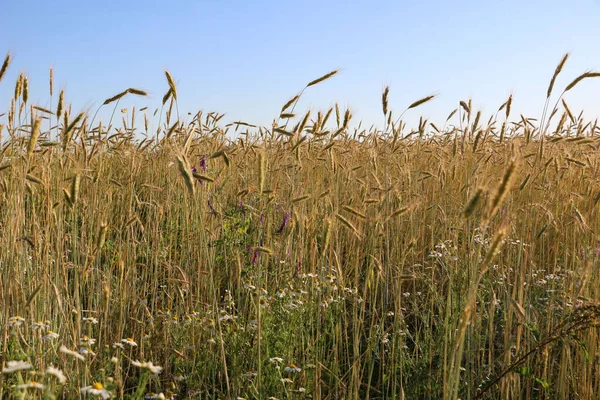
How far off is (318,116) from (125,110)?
2.41 meters

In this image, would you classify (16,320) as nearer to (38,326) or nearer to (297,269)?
(38,326)

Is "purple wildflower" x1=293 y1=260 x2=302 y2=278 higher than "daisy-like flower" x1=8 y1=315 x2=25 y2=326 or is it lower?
higher

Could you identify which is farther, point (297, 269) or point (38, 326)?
point (297, 269)

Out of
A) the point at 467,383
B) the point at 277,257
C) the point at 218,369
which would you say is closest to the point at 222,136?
the point at 277,257

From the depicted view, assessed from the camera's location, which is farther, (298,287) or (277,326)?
(298,287)

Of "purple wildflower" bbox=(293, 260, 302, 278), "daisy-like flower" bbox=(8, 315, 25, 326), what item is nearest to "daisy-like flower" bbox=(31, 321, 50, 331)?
"daisy-like flower" bbox=(8, 315, 25, 326)

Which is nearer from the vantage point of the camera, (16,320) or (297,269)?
(16,320)

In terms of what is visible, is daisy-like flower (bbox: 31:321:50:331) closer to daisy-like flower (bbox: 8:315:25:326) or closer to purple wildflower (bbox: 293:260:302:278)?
daisy-like flower (bbox: 8:315:25:326)

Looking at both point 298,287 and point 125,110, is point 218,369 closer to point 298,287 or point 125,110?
point 298,287

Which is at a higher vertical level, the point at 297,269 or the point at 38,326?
the point at 297,269

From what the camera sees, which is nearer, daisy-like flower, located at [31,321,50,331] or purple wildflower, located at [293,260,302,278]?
daisy-like flower, located at [31,321,50,331]

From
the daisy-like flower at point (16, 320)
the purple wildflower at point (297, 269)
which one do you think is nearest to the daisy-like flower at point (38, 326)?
the daisy-like flower at point (16, 320)

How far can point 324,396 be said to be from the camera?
2.35m

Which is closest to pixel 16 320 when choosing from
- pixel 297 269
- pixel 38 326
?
pixel 38 326
